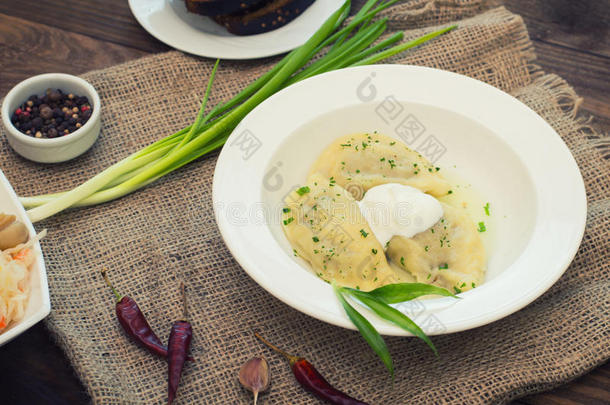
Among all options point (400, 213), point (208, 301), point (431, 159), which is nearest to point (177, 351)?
point (208, 301)

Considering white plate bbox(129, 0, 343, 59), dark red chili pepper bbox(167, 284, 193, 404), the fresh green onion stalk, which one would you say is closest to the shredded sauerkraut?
the fresh green onion stalk

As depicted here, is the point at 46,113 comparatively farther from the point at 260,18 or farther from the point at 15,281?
the point at 260,18

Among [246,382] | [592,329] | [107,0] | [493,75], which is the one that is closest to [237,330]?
[246,382]

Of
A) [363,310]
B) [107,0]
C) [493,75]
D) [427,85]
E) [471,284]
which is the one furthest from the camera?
[107,0]

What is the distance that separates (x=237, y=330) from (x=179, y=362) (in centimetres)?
28

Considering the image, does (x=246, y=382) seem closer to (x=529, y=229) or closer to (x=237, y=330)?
(x=237, y=330)

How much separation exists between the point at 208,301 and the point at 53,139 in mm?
991

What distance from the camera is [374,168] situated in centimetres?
279

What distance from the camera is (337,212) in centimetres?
257

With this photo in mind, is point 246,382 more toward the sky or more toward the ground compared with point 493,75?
more toward the ground

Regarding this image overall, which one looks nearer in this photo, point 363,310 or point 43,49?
point 363,310

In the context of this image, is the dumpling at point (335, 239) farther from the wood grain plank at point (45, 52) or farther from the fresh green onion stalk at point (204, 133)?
the wood grain plank at point (45, 52)

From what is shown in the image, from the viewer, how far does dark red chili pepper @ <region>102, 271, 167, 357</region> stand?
2.33 m

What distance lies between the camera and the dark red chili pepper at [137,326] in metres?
2.33
